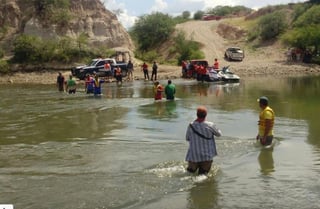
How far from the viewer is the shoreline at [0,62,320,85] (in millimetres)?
44713

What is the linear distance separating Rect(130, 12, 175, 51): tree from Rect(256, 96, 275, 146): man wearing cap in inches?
2146

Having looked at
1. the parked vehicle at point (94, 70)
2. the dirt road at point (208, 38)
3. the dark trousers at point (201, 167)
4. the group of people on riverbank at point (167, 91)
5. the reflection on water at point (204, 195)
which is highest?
the dirt road at point (208, 38)

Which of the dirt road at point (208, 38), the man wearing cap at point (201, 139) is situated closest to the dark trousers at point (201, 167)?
the man wearing cap at point (201, 139)

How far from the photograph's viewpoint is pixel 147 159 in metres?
12.7

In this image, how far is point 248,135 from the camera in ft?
52.2

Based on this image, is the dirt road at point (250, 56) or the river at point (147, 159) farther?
the dirt road at point (250, 56)

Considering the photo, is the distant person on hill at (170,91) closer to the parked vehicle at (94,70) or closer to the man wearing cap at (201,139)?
the man wearing cap at (201,139)

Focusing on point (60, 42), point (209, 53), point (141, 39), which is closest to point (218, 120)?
point (60, 42)

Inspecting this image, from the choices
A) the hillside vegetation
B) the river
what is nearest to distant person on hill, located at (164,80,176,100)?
the river

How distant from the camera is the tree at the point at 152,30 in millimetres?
67562

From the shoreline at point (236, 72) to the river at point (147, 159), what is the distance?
2129cm

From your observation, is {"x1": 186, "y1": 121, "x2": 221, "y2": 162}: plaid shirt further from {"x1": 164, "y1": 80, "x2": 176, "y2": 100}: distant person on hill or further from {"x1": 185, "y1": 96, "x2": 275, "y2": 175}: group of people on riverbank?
{"x1": 164, "y1": 80, "x2": 176, "y2": 100}: distant person on hill

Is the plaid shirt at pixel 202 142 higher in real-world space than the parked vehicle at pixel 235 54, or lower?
lower

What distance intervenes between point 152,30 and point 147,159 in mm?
56338
